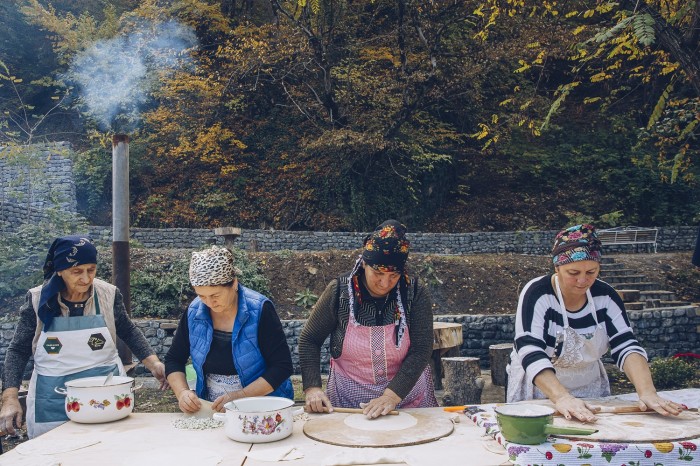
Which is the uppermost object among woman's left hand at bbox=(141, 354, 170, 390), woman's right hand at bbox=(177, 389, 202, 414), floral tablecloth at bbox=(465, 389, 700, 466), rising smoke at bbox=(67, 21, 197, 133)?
rising smoke at bbox=(67, 21, 197, 133)

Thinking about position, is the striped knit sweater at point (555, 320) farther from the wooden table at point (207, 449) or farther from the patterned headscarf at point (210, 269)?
the patterned headscarf at point (210, 269)

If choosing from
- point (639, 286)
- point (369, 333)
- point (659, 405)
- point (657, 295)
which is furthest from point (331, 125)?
point (659, 405)

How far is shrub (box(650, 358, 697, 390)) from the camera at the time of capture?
23.5 feet

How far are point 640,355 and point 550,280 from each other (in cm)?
53

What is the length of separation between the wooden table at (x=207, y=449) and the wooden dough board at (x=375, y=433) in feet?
0.10

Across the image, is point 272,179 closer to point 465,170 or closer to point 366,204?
point 366,204

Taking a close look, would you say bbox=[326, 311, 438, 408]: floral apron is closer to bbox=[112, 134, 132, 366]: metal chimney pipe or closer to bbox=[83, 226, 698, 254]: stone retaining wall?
bbox=[112, 134, 132, 366]: metal chimney pipe

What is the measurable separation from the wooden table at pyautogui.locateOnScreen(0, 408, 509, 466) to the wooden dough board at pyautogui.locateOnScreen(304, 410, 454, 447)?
Answer: 3 centimetres

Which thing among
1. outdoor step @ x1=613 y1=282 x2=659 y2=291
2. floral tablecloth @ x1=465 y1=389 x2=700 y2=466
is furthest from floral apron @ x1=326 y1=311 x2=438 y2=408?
outdoor step @ x1=613 y1=282 x2=659 y2=291

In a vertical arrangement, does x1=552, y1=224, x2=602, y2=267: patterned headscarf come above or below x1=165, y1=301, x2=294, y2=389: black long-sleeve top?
above

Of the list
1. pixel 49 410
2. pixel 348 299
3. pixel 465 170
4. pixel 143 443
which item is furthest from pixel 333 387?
pixel 465 170

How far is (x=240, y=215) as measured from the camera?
768 inches

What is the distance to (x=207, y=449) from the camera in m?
2.21

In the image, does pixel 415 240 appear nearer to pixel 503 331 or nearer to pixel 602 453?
pixel 503 331
